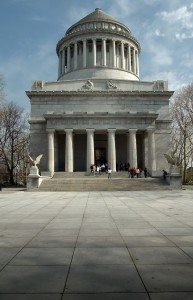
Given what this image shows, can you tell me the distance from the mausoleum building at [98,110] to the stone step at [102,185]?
26.1 ft

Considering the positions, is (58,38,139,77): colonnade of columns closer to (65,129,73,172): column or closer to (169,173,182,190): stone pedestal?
(65,129,73,172): column

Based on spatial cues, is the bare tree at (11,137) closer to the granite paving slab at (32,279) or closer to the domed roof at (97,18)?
the domed roof at (97,18)

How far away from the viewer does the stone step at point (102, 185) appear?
3117 centimetres

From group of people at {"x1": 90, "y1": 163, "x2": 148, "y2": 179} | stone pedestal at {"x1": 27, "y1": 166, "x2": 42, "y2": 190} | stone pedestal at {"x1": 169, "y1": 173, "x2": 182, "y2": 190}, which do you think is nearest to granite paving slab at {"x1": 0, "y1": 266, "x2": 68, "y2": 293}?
stone pedestal at {"x1": 27, "y1": 166, "x2": 42, "y2": 190}

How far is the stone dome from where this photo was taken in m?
57.8

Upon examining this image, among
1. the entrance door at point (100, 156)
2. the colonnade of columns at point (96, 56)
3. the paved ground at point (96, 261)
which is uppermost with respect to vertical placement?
the colonnade of columns at point (96, 56)

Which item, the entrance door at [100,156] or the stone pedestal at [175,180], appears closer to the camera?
the stone pedestal at [175,180]

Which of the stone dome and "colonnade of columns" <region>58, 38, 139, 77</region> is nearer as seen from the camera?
the stone dome

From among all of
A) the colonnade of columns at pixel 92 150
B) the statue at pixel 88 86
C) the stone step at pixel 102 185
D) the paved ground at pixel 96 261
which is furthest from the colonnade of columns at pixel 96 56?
the paved ground at pixel 96 261

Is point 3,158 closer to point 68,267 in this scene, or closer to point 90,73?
point 90,73

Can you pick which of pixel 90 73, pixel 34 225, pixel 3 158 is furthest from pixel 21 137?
pixel 34 225

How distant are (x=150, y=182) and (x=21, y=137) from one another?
30096 millimetres

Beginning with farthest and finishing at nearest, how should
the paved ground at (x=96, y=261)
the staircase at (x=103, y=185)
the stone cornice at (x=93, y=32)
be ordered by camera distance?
the stone cornice at (x=93, y=32), the staircase at (x=103, y=185), the paved ground at (x=96, y=261)

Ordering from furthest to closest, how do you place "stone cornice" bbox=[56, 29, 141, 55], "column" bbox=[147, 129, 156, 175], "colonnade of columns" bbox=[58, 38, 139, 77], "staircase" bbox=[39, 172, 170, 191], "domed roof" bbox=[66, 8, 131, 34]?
"domed roof" bbox=[66, 8, 131, 34] → "stone cornice" bbox=[56, 29, 141, 55] → "colonnade of columns" bbox=[58, 38, 139, 77] → "column" bbox=[147, 129, 156, 175] → "staircase" bbox=[39, 172, 170, 191]
